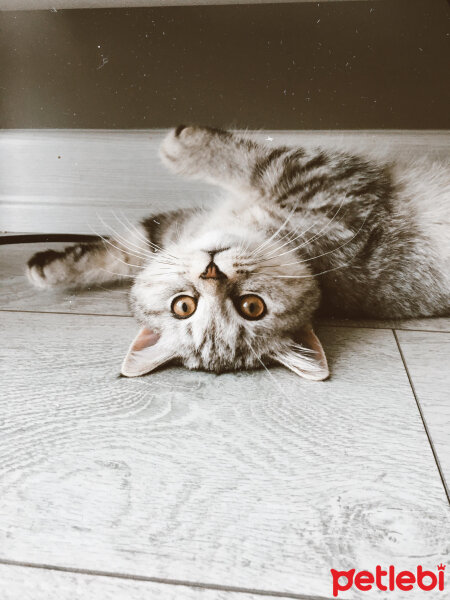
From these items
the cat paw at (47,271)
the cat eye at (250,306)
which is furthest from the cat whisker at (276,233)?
the cat paw at (47,271)

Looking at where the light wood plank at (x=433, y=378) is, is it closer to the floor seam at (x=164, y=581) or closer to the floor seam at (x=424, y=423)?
the floor seam at (x=424, y=423)

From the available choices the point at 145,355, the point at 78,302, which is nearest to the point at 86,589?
the point at 145,355

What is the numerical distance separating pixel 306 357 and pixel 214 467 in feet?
1.13

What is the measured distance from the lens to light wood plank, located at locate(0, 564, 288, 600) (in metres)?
0.63

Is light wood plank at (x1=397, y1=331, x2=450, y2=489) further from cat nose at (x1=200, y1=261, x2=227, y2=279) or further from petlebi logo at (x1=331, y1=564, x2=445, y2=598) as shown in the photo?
cat nose at (x1=200, y1=261, x2=227, y2=279)

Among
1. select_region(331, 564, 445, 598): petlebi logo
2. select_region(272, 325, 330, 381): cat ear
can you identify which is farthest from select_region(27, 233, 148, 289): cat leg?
select_region(331, 564, 445, 598): petlebi logo

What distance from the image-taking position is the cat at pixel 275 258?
3.58 feet

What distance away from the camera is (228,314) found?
1.08 meters

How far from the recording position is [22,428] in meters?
0.92

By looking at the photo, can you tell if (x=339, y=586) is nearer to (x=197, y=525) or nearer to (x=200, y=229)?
(x=197, y=525)

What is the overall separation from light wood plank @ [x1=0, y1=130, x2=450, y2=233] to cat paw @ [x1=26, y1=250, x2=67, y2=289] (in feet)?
1.18

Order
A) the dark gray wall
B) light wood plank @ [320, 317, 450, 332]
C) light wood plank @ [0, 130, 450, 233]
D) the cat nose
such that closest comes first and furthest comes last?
the cat nose
light wood plank @ [320, 317, 450, 332]
the dark gray wall
light wood plank @ [0, 130, 450, 233]

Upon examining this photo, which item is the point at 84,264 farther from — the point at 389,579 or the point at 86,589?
the point at 389,579

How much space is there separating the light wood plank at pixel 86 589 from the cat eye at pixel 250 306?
56 cm
